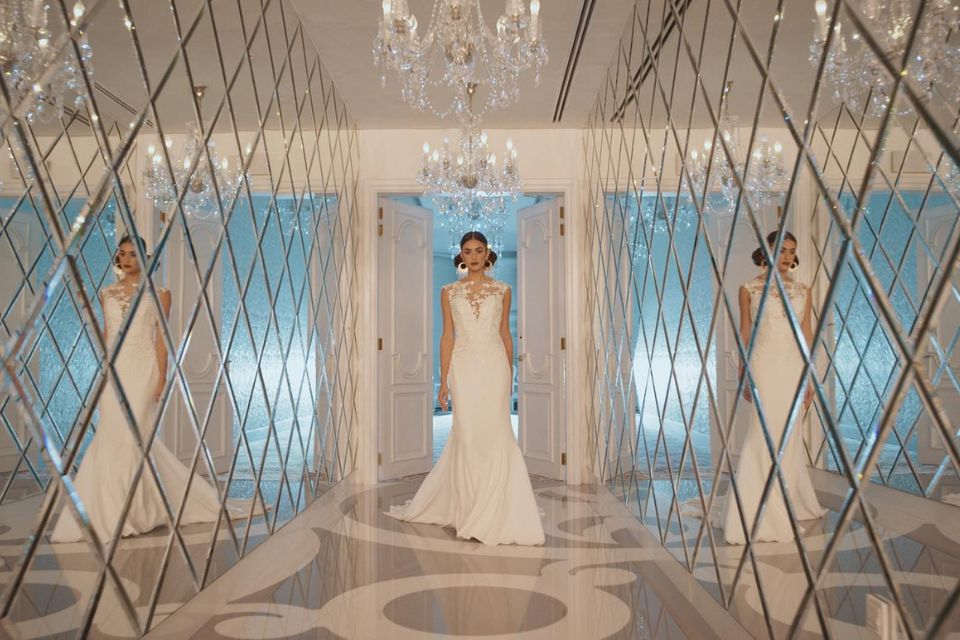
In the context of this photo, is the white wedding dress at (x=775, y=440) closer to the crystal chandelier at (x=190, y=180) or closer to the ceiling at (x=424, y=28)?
the ceiling at (x=424, y=28)

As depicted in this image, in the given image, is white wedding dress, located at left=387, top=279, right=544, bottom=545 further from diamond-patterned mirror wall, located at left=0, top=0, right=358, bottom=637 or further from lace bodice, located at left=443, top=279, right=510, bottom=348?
diamond-patterned mirror wall, located at left=0, top=0, right=358, bottom=637

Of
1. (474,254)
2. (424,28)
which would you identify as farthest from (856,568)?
(424,28)

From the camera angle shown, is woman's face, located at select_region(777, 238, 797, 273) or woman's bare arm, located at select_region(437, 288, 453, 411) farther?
woman's bare arm, located at select_region(437, 288, 453, 411)

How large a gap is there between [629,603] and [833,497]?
1.16 meters

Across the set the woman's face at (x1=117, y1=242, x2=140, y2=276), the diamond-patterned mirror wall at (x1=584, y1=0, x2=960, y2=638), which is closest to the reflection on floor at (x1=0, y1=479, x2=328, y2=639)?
the woman's face at (x1=117, y1=242, x2=140, y2=276)

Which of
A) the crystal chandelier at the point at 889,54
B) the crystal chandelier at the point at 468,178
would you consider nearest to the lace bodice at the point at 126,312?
the crystal chandelier at the point at 889,54

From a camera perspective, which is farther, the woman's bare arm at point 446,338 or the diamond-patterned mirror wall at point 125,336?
the woman's bare arm at point 446,338

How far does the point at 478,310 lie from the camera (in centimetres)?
426

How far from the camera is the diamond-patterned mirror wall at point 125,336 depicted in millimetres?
1935

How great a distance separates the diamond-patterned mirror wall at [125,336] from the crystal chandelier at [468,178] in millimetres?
1526

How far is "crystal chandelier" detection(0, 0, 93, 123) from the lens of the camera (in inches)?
80.9

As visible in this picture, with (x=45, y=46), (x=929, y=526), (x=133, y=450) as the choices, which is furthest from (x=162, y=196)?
(x=929, y=526)

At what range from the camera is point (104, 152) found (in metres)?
2.26

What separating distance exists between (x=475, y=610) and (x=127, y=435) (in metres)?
A: 1.37
